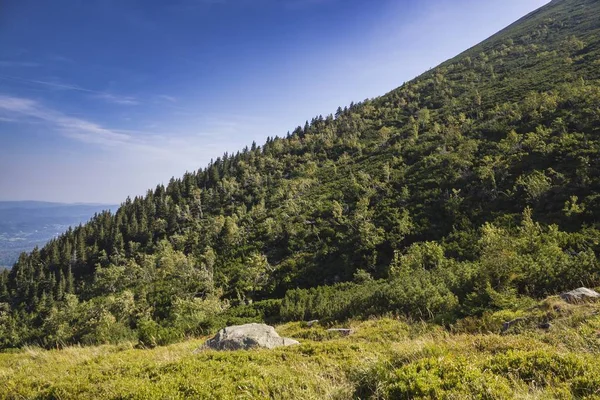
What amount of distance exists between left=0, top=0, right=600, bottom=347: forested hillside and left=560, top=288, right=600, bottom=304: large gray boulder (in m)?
1.28

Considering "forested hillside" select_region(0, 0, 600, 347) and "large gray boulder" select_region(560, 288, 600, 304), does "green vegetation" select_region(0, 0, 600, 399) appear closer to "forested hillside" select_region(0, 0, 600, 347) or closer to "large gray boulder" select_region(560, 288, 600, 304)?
"forested hillside" select_region(0, 0, 600, 347)

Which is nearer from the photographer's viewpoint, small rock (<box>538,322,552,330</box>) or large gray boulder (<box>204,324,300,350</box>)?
small rock (<box>538,322,552,330</box>)

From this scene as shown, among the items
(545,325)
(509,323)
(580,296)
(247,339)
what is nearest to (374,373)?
(545,325)

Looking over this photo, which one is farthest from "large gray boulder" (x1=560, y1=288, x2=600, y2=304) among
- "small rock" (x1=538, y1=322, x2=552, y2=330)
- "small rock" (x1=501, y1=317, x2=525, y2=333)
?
"small rock" (x1=538, y1=322, x2=552, y2=330)

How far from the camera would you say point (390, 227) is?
3331 cm

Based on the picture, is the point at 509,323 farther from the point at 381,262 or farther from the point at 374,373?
the point at 381,262

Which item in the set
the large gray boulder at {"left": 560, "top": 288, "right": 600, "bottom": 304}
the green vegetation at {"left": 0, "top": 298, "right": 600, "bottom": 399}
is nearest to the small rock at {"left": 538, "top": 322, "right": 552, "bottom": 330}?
the green vegetation at {"left": 0, "top": 298, "right": 600, "bottom": 399}

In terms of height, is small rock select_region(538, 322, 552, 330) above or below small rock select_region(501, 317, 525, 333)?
above

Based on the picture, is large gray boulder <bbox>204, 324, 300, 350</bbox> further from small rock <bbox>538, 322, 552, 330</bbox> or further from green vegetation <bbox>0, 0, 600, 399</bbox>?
small rock <bbox>538, 322, 552, 330</bbox>

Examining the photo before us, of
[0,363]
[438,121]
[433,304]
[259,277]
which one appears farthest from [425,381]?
[438,121]

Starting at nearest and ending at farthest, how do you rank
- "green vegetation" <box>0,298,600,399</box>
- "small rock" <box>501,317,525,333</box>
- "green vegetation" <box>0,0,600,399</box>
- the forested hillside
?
"green vegetation" <box>0,298,600,399</box> < "green vegetation" <box>0,0,600,399</box> < "small rock" <box>501,317,525,333</box> < the forested hillside

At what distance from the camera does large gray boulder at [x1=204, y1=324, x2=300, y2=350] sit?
902 cm

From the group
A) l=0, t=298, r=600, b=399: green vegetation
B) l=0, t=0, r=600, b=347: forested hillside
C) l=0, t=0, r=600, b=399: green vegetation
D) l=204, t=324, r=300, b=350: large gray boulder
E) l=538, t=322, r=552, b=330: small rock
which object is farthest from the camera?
l=0, t=0, r=600, b=347: forested hillside

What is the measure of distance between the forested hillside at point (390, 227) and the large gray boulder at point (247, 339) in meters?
4.81
